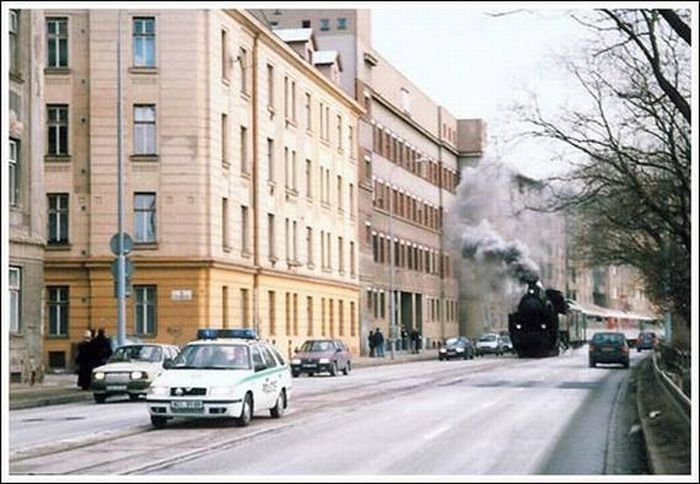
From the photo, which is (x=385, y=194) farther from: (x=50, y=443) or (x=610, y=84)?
(x=50, y=443)

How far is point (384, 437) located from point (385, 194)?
66.1 meters

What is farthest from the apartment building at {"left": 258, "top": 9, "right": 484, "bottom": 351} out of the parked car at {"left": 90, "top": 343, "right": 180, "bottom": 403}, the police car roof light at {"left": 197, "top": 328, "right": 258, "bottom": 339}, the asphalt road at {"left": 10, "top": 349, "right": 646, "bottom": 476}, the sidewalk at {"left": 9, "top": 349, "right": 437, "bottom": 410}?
the police car roof light at {"left": 197, "top": 328, "right": 258, "bottom": 339}

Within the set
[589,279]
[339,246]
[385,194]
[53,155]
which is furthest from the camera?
[589,279]

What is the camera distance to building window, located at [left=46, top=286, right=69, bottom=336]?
52.2 metres

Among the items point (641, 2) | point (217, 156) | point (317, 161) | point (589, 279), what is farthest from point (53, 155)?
point (589, 279)

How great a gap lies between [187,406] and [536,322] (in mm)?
43929

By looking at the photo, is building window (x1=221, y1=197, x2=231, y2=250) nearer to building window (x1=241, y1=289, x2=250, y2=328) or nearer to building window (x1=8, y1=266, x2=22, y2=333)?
building window (x1=241, y1=289, x2=250, y2=328)

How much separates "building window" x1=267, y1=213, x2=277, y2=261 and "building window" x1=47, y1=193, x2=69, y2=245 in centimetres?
1159

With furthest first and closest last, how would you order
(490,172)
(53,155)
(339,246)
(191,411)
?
(339,246) → (490,172) → (53,155) → (191,411)

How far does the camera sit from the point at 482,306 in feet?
262

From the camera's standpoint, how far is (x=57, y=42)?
52688mm

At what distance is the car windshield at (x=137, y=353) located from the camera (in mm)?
32875

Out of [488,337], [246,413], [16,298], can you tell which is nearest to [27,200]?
[16,298]

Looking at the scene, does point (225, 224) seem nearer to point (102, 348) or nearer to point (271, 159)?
point (271, 159)
